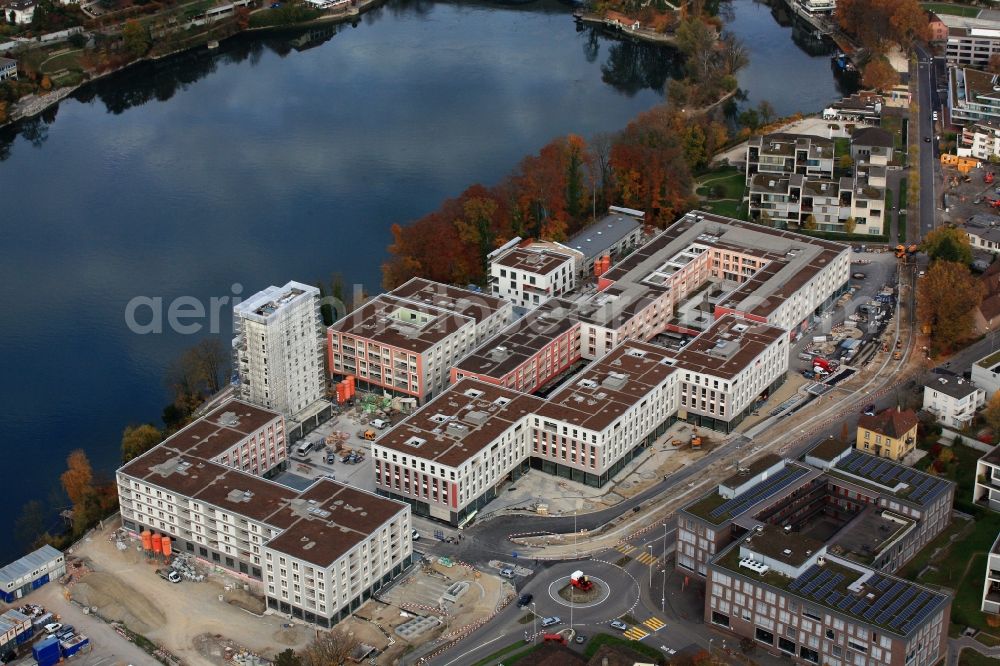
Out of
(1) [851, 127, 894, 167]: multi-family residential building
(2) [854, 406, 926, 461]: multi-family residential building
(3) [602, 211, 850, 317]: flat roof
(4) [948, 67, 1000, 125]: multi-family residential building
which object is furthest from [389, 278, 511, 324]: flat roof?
(4) [948, 67, 1000, 125]: multi-family residential building

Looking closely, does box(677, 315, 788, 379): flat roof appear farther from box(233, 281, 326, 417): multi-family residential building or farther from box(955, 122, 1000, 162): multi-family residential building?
box(955, 122, 1000, 162): multi-family residential building

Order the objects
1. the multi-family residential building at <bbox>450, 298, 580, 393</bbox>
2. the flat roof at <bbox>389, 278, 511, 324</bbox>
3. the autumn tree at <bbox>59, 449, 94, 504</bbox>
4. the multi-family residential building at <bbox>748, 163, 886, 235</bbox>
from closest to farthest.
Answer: the autumn tree at <bbox>59, 449, 94, 504</bbox>, the multi-family residential building at <bbox>450, 298, 580, 393</bbox>, the flat roof at <bbox>389, 278, 511, 324</bbox>, the multi-family residential building at <bbox>748, 163, 886, 235</bbox>

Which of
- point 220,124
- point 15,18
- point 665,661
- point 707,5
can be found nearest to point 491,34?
point 707,5

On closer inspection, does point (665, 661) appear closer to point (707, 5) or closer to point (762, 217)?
point (762, 217)

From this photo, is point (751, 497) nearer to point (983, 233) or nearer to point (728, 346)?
point (728, 346)

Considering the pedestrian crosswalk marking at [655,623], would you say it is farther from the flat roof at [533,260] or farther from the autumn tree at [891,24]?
the autumn tree at [891,24]

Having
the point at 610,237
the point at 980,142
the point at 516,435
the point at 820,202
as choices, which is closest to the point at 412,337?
the point at 516,435
